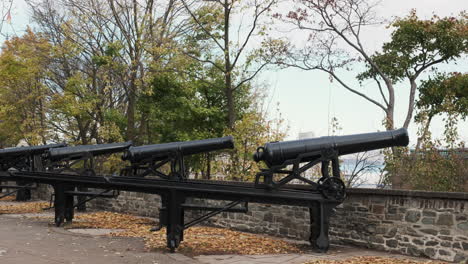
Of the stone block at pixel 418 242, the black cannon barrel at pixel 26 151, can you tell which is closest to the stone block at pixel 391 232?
the stone block at pixel 418 242

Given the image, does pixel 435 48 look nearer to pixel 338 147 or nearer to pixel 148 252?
pixel 338 147

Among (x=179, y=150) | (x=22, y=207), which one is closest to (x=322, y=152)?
(x=179, y=150)

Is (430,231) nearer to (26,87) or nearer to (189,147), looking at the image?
(189,147)

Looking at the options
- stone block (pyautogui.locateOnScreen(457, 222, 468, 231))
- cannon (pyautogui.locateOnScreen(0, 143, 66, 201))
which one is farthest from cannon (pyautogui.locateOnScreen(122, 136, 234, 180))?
cannon (pyautogui.locateOnScreen(0, 143, 66, 201))

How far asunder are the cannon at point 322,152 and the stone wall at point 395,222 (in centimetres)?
96

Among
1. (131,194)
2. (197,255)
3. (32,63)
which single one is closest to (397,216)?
(197,255)

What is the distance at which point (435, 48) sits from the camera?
23594 millimetres

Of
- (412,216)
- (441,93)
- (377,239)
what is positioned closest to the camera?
(412,216)

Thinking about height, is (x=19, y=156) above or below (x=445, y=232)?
above

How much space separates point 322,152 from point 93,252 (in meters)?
4.29

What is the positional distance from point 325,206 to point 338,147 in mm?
1041

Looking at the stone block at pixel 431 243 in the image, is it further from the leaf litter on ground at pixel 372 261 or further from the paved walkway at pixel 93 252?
the paved walkway at pixel 93 252

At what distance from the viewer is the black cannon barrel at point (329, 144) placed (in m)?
9.08

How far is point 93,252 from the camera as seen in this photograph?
30.9 ft
